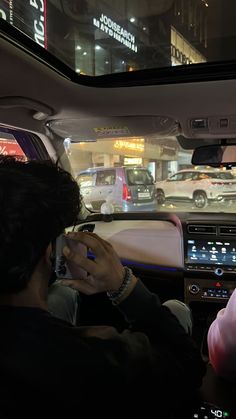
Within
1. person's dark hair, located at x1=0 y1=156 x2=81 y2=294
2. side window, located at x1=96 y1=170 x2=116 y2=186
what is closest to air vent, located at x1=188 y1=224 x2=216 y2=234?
side window, located at x1=96 y1=170 x2=116 y2=186

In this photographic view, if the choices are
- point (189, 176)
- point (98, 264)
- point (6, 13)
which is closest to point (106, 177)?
point (189, 176)

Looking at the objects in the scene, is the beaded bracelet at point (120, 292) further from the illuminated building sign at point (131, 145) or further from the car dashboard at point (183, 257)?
the illuminated building sign at point (131, 145)

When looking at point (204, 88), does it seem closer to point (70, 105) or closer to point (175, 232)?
point (70, 105)

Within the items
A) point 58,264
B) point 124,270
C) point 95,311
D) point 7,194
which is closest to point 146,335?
point 124,270

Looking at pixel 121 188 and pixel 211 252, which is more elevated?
pixel 121 188

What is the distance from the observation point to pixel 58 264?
1.09 meters

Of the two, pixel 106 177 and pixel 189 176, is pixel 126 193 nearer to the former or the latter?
pixel 106 177

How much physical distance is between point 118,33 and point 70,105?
858 millimetres

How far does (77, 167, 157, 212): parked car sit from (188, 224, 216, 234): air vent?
0.72 m

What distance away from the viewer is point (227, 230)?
130 inches

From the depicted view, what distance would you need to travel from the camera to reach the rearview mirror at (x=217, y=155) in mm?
3021

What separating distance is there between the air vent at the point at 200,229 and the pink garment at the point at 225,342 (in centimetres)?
181

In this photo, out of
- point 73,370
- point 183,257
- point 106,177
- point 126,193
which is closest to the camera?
point 73,370

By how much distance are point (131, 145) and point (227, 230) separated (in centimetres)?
113
